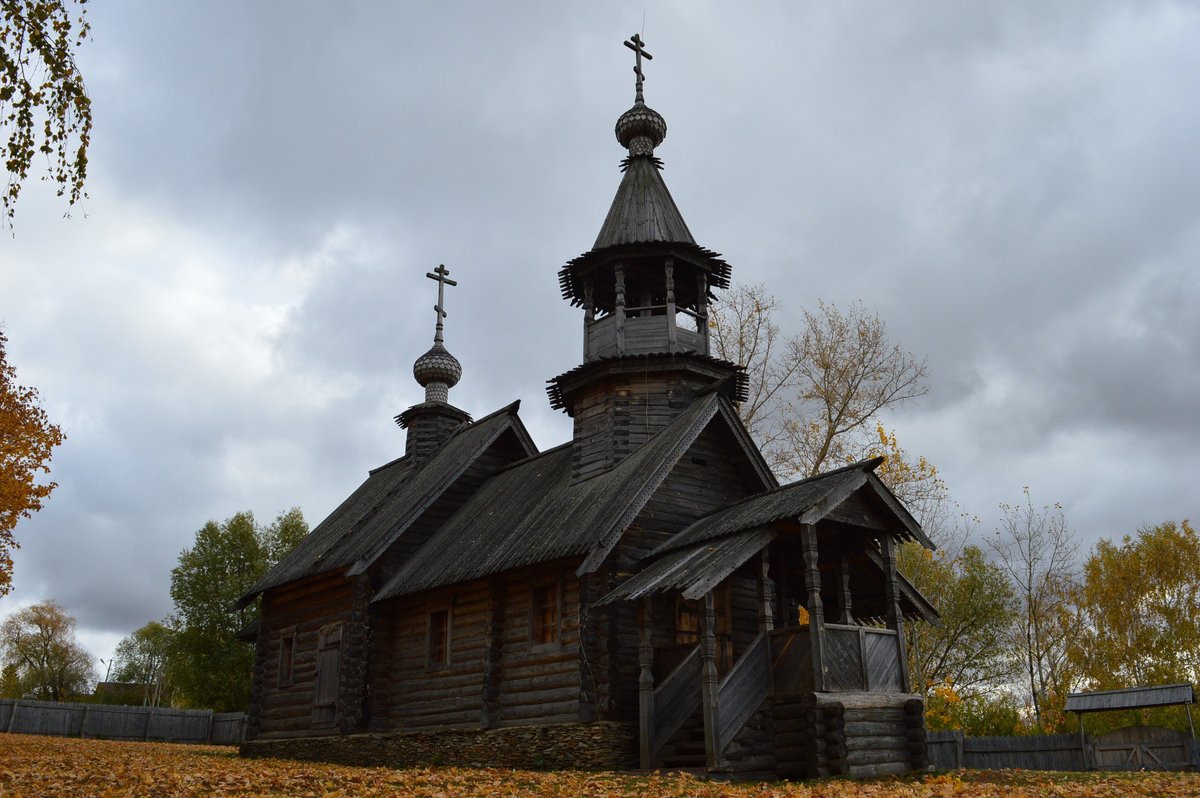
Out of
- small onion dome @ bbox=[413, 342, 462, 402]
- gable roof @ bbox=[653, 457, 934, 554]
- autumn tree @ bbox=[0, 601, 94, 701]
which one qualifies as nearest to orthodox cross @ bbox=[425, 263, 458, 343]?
small onion dome @ bbox=[413, 342, 462, 402]

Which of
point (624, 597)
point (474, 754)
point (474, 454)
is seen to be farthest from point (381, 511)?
point (624, 597)

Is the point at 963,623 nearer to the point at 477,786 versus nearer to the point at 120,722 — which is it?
the point at 477,786

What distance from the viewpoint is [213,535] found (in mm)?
54219

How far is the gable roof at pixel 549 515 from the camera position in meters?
17.1

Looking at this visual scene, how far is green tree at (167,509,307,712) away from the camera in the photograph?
50156 millimetres

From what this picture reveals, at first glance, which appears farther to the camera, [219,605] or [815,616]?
[219,605]

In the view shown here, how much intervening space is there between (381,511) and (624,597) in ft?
38.7

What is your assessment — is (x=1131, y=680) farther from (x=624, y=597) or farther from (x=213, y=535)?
(x=213, y=535)

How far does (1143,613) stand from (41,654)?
3055 inches

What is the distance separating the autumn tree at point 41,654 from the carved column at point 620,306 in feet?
234

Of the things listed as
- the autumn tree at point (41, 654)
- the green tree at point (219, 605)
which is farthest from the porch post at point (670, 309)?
the autumn tree at point (41, 654)

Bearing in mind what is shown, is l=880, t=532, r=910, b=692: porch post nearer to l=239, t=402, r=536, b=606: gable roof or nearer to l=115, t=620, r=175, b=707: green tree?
l=239, t=402, r=536, b=606: gable roof

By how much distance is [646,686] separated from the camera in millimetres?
15609

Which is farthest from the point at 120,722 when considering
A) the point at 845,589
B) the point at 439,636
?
the point at 845,589
